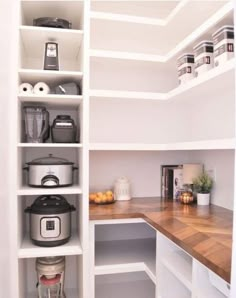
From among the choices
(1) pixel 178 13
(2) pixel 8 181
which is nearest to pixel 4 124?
(2) pixel 8 181

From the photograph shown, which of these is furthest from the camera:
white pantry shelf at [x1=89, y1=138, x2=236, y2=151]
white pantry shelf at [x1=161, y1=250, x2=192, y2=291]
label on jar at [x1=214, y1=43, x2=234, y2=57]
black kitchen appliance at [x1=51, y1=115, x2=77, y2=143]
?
black kitchen appliance at [x1=51, y1=115, x2=77, y2=143]

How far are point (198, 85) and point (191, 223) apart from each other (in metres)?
0.75

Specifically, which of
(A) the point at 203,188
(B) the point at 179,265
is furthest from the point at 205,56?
(B) the point at 179,265

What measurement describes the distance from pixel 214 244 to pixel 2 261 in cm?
94

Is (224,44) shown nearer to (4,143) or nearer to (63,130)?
(63,130)

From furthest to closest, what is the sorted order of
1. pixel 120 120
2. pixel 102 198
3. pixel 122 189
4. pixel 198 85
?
pixel 120 120 → pixel 122 189 → pixel 102 198 → pixel 198 85

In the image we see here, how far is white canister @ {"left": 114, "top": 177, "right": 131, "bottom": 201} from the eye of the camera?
2.04 m

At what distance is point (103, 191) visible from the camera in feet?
6.92

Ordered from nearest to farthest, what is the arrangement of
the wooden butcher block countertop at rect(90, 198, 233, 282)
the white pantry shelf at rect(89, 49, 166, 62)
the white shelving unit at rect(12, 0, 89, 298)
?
the wooden butcher block countertop at rect(90, 198, 233, 282), the white shelving unit at rect(12, 0, 89, 298), the white pantry shelf at rect(89, 49, 166, 62)

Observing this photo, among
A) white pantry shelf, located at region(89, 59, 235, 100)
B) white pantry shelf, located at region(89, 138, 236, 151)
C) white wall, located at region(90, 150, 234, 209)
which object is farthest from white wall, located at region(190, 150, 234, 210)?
white pantry shelf, located at region(89, 59, 235, 100)

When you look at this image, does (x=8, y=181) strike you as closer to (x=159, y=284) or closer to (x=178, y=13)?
(x=159, y=284)

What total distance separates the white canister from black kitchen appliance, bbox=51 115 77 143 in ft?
1.74

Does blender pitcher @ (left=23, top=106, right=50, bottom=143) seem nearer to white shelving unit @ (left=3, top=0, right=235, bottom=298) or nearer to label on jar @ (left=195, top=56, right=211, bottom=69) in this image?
white shelving unit @ (left=3, top=0, right=235, bottom=298)

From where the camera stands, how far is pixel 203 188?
1940mm
